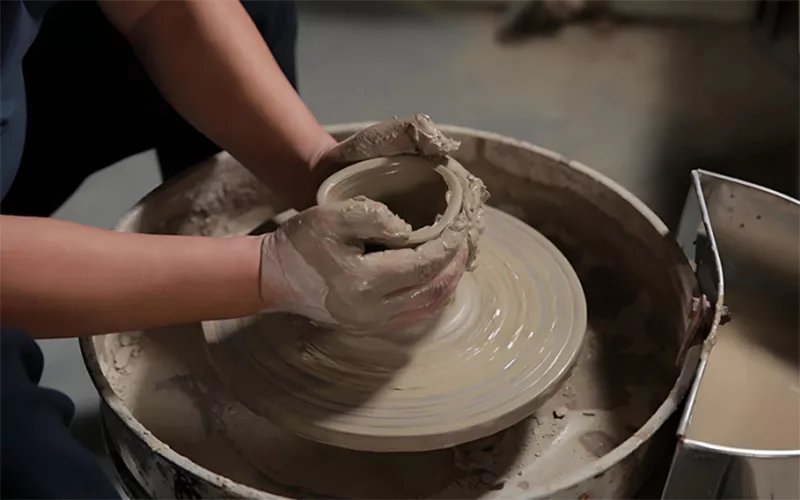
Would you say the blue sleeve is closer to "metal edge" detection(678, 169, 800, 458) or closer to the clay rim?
the clay rim

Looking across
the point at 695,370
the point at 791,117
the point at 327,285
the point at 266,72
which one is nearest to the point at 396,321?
the point at 327,285

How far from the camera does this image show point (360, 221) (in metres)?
0.95

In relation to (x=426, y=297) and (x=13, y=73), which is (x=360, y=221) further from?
(x=13, y=73)

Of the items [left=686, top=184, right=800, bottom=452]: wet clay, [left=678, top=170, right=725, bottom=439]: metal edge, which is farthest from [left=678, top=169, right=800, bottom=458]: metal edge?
[left=686, top=184, right=800, bottom=452]: wet clay

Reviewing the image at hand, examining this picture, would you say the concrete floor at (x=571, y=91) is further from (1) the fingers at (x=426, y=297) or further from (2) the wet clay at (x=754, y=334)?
(1) the fingers at (x=426, y=297)

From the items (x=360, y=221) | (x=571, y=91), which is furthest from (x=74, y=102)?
(x=571, y=91)

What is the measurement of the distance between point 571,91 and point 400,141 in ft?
5.81

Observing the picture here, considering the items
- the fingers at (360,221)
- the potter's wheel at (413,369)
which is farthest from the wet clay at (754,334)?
the fingers at (360,221)

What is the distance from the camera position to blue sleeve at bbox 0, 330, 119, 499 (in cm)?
75

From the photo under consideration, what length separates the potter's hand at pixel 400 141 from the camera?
3.65 feet

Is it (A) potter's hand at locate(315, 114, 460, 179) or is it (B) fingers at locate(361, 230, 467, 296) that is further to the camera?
(A) potter's hand at locate(315, 114, 460, 179)

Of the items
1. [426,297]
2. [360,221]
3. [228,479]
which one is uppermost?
[360,221]

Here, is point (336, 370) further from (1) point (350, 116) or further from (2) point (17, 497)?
(1) point (350, 116)

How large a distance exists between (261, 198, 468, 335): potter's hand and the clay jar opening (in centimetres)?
7
